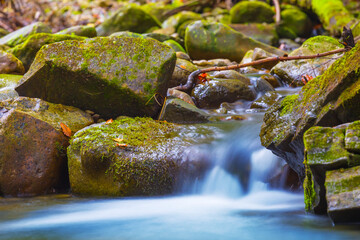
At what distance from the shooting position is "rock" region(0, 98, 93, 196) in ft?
13.0

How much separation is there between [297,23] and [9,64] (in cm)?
1155

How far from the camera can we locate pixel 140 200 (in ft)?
11.9

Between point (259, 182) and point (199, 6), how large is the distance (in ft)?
49.8

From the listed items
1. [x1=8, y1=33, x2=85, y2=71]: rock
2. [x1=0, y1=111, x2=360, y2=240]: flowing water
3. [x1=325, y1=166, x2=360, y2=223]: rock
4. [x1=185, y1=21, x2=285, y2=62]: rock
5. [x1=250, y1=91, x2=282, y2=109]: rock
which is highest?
[x1=185, y1=21, x2=285, y2=62]: rock

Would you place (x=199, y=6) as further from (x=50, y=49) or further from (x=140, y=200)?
(x=140, y=200)

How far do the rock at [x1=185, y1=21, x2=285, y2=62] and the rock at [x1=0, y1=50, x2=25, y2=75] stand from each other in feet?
15.3

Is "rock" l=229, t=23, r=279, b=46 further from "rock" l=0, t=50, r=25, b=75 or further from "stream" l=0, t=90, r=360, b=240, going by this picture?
"stream" l=0, t=90, r=360, b=240

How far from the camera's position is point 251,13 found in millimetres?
15078

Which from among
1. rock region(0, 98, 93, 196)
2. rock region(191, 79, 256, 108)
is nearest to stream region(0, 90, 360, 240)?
rock region(0, 98, 93, 196)

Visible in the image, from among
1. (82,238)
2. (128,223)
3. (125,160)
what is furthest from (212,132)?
(82,238)

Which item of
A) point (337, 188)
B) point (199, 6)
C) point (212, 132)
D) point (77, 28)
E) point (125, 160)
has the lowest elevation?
point (337, 188)

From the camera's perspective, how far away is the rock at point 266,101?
6105mm

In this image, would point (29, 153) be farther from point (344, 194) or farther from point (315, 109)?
point (344, 194)

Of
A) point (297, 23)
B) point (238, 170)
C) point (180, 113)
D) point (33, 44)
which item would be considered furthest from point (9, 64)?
point (297, 23)
